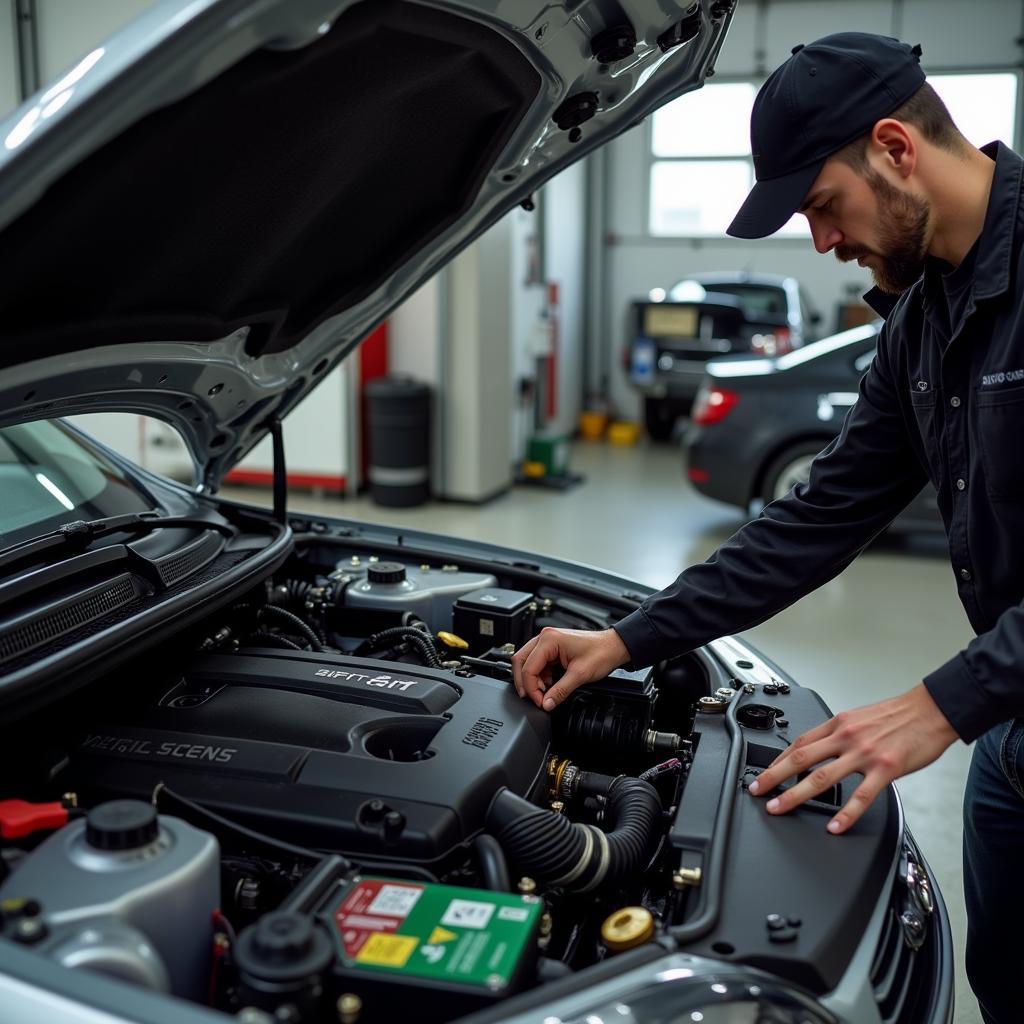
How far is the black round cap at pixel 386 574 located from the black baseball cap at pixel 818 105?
1.03 m

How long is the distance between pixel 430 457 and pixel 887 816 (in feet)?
18.4

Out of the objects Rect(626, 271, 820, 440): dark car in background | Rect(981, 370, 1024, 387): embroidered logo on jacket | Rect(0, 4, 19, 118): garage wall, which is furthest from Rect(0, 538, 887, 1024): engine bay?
Rect(626, 271, 820, 440): dark car in background

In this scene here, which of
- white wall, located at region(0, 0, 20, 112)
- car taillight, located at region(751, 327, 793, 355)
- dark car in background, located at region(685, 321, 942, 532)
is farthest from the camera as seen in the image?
car taillight, located at region(751, 327, 793, 355)

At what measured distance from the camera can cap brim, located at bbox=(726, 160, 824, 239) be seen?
4.95 feet

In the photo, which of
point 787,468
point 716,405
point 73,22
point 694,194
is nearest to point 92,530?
point 716,405

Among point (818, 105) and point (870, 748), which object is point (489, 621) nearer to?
point (870, 748)

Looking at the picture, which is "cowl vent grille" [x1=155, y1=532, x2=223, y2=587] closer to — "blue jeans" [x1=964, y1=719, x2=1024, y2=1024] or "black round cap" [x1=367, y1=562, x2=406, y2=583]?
"black round cap" [x1=367, y1=562, x2=406, y2=583]

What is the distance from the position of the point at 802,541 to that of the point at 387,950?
102 centimetres

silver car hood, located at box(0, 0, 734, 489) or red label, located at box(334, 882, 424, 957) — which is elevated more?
silver car hood, located at box(0, 0, 734, 489)

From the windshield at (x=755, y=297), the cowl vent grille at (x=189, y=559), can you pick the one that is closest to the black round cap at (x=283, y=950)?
the cowl vent grille at (x=189, y=559)

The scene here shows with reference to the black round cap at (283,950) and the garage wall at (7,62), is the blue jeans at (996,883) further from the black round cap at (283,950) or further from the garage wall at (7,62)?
the garage wall at (7,62)

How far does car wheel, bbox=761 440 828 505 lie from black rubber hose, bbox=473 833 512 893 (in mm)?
4675

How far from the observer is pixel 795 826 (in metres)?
1.50

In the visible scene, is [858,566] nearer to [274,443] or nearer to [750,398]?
[750,398]
